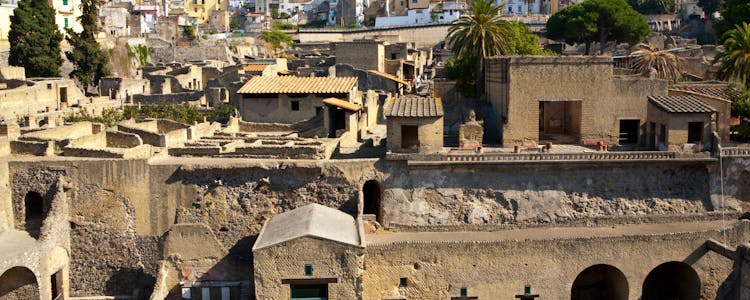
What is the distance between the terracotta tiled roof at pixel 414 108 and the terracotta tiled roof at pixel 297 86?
785 cm

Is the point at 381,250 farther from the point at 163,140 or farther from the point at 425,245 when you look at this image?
the point at 163,140

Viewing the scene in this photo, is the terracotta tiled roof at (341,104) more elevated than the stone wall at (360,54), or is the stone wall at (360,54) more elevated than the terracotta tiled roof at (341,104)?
the stone wall at (360,54)

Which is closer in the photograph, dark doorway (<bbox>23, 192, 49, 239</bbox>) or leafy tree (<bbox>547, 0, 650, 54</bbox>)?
dark doorway (<bbox>23, 192, 49, 239</bbox>)

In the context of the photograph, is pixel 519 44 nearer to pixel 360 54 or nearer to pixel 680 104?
pixel 360 54

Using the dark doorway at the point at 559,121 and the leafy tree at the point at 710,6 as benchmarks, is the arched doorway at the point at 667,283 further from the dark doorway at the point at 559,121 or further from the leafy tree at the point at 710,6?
the leafy tree at the point at 710,6

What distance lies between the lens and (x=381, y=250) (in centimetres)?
2214

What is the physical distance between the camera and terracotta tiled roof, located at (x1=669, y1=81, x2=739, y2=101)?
31.2 metres

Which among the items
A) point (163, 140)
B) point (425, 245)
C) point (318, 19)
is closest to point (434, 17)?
point (318, 19)

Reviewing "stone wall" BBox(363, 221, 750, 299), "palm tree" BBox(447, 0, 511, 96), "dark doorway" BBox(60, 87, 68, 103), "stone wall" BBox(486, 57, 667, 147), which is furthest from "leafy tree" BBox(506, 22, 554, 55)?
"dark doorway" BBox(60, 87, 68, 103)

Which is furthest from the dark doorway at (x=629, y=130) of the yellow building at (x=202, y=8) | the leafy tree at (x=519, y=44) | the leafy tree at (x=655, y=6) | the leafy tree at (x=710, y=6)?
the yellow building at (x=202, y=8)

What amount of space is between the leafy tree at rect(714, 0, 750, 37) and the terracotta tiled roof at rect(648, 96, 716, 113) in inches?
872

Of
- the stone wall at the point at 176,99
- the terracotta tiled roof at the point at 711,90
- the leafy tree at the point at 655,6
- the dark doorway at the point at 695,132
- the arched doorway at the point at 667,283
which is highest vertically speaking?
the leafy tree at the point at 655,6

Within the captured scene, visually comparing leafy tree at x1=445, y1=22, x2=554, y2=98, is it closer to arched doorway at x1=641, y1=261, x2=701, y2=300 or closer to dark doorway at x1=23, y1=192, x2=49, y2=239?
arched doorway at x1=641, y1=261, x2=701, y2=300

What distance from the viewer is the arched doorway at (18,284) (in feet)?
77.8
